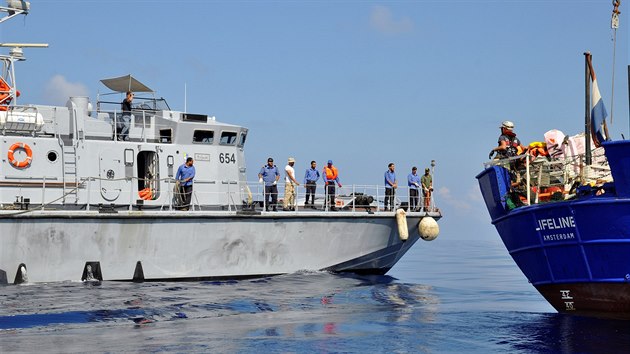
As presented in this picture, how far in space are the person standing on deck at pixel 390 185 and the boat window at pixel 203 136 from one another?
4639 millimetres

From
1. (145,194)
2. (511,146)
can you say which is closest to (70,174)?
(145,194)

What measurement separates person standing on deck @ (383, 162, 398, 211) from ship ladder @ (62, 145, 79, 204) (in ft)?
25.3

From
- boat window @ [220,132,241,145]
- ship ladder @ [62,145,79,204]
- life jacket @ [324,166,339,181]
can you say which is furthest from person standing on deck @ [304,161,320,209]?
ship ladder @ [62,145,79,204]

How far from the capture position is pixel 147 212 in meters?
19.3

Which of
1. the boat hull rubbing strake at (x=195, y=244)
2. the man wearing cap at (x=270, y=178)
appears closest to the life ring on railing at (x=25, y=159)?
the boat hull rubbing strake at (x=195, y=244)

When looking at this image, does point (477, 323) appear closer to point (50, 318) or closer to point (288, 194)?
point (50, 318)

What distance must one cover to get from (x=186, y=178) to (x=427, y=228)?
250 inches

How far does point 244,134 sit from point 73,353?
12.0 meters

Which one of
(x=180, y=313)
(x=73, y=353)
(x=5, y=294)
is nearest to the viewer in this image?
(x=73, y=353)

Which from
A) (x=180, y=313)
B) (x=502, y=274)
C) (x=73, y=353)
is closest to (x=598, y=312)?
(x=180, y=313)

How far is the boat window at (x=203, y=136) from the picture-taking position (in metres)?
21.7

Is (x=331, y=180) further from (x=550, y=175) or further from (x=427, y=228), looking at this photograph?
(x=550, y=175)

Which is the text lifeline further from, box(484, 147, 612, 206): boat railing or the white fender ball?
the white fender ball

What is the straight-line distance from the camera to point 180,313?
14828mm
